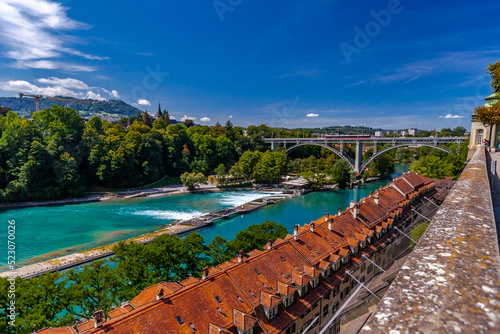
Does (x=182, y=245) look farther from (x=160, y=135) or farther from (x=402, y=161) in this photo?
(x=402, y=161)

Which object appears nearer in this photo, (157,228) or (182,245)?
(182,245)

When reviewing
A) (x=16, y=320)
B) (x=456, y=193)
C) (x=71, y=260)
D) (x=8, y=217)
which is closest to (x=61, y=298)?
(x=16, y=320)

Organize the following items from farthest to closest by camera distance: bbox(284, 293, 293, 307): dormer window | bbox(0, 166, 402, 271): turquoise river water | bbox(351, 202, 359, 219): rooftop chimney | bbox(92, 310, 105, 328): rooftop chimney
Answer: bbox(0, 166, 402, 271): turquoise river water → bbox(351, 202, 359, 219): rooftop chimney → bbox(284, 293, 293, 307): dormer window → bbox(92, 310, 105, 328): rooftop chimney

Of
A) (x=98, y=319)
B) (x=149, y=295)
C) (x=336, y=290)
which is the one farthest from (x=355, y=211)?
(x=98, y=319)

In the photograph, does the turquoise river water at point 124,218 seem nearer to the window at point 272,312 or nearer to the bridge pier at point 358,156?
the bridge pier at point 358,156

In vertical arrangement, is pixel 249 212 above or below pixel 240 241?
below

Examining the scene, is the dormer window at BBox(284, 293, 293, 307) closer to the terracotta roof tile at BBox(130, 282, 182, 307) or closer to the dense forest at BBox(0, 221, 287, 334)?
the terracotta roof tile at BBox(130, 282, 182, 307)

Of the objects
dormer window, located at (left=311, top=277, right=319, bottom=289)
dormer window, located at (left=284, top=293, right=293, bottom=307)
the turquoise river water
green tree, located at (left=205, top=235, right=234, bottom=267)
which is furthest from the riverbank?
dormer window, located at (left=311, top=277, right=319, bottom=289)

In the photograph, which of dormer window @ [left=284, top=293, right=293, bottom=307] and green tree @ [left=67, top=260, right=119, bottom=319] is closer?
dormer window @ [left=284, top=293, right=293, bottom=307]
